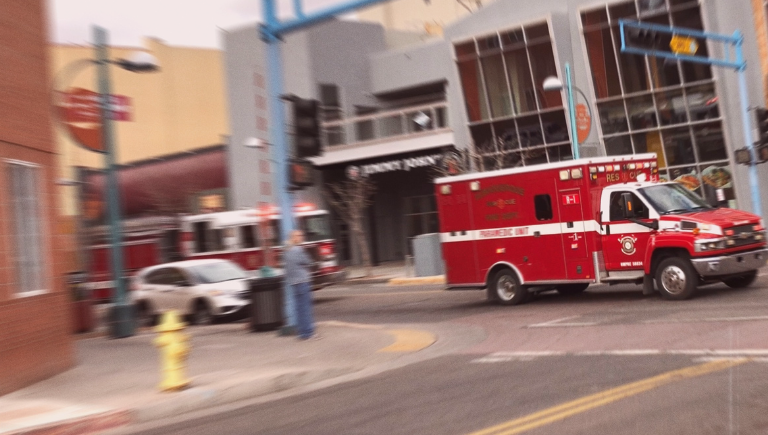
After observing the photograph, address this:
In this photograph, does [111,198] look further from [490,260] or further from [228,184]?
[228,184]

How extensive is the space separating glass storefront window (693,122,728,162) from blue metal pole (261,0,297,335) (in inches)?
850

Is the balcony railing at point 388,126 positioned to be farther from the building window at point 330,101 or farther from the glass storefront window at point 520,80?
the glass storefront window at point 520,80

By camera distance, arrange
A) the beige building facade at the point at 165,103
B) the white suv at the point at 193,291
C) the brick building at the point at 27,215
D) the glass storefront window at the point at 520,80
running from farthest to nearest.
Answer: the beige building facade at the point at 165,103, the glass storefront window at the point at 520,80, the white suv at the point at 193,291, the brick building at the point at 27,215

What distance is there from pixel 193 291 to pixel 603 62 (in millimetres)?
20476

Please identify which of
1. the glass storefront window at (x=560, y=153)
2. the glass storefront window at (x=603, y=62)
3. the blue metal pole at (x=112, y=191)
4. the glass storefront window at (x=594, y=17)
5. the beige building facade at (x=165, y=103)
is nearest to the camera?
the blue metal pole at (x=112, y=191)

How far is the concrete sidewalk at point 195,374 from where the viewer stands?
355 inches

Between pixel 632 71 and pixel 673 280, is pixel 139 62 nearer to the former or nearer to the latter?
pixel 673 280

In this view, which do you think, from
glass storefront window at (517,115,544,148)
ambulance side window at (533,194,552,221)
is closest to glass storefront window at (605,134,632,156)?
glass storefront window at (517,115,544,148)

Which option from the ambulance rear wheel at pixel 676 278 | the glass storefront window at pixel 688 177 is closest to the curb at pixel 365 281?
the glass storefront window at pixel 688 177

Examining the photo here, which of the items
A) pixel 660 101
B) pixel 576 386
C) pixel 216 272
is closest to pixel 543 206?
pixel 216 272

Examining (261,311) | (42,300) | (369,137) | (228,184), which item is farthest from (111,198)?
(228,184)

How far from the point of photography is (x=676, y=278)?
15.4 meters

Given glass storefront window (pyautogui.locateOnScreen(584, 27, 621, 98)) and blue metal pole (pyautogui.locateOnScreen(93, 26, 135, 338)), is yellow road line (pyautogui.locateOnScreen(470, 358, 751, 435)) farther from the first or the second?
glass storefront window (pyautogui.locateOnScreen(584, 27, 621, 98))

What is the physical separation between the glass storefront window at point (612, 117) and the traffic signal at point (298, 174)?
22163 millimetres
